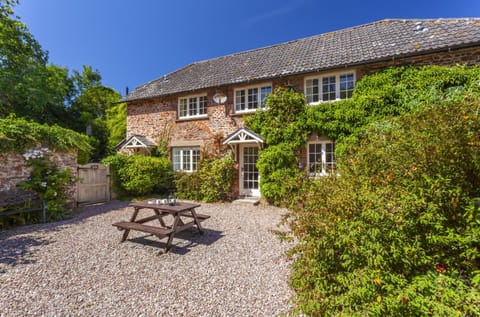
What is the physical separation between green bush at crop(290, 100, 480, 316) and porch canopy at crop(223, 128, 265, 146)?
23.5 ft

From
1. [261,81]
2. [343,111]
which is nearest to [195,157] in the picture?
[261,81]

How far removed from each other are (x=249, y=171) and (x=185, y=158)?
385 centimetres

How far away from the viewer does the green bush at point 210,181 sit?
10.9 m

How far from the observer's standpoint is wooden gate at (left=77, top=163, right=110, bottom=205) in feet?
33.2

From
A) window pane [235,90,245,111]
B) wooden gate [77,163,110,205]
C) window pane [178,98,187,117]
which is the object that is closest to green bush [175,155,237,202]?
window pane [235,90,245,111]

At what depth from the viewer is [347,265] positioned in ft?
8.08

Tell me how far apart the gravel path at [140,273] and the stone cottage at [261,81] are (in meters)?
4.54

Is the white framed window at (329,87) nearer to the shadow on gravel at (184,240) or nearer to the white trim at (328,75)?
the white trim at (328,75)

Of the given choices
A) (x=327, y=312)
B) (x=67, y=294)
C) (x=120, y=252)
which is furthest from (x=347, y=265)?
(x=120, y=252)

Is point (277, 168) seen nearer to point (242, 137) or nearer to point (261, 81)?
point (242, 137)

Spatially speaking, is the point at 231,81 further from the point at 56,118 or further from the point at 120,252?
the point at 56,118

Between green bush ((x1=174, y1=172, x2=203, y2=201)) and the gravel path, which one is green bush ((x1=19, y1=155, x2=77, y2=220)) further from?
green bush ((x1=174, y1=172, x2=203, y2=201))

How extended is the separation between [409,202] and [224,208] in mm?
7852

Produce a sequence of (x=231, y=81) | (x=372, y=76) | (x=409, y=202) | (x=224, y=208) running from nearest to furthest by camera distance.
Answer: (x=409, y=202), (x=372, y=76), (x=224, y=208), (x=231, y=81)
